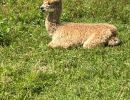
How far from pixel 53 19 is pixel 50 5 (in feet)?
1.23

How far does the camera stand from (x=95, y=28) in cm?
1038

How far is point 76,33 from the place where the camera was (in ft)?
34.2

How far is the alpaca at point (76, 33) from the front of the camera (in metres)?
10.2

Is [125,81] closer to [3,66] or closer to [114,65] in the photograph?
[114,65]

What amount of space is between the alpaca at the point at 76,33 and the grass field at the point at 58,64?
15 centimetres

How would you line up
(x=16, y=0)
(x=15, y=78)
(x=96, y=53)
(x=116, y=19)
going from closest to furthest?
(x=15, y=78), (x=96, y=53), (x=116, y=19), (x=16, y=0)

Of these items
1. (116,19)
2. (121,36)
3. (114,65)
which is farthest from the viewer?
(116,19)

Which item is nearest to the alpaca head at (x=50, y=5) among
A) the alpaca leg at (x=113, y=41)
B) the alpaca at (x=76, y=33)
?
the alpaca at (x=76, y=33)

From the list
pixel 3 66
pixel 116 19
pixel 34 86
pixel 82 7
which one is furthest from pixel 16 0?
pixel 34 86

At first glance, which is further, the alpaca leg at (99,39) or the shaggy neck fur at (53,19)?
the shaggy neck fur at (53,19)

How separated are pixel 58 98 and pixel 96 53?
6.87ft

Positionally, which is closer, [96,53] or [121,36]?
[96,53]

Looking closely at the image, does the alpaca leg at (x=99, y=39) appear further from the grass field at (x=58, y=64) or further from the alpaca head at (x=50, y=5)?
the alpaca head at (x=50, y=5)

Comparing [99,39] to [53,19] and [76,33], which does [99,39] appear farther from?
[53,19]
